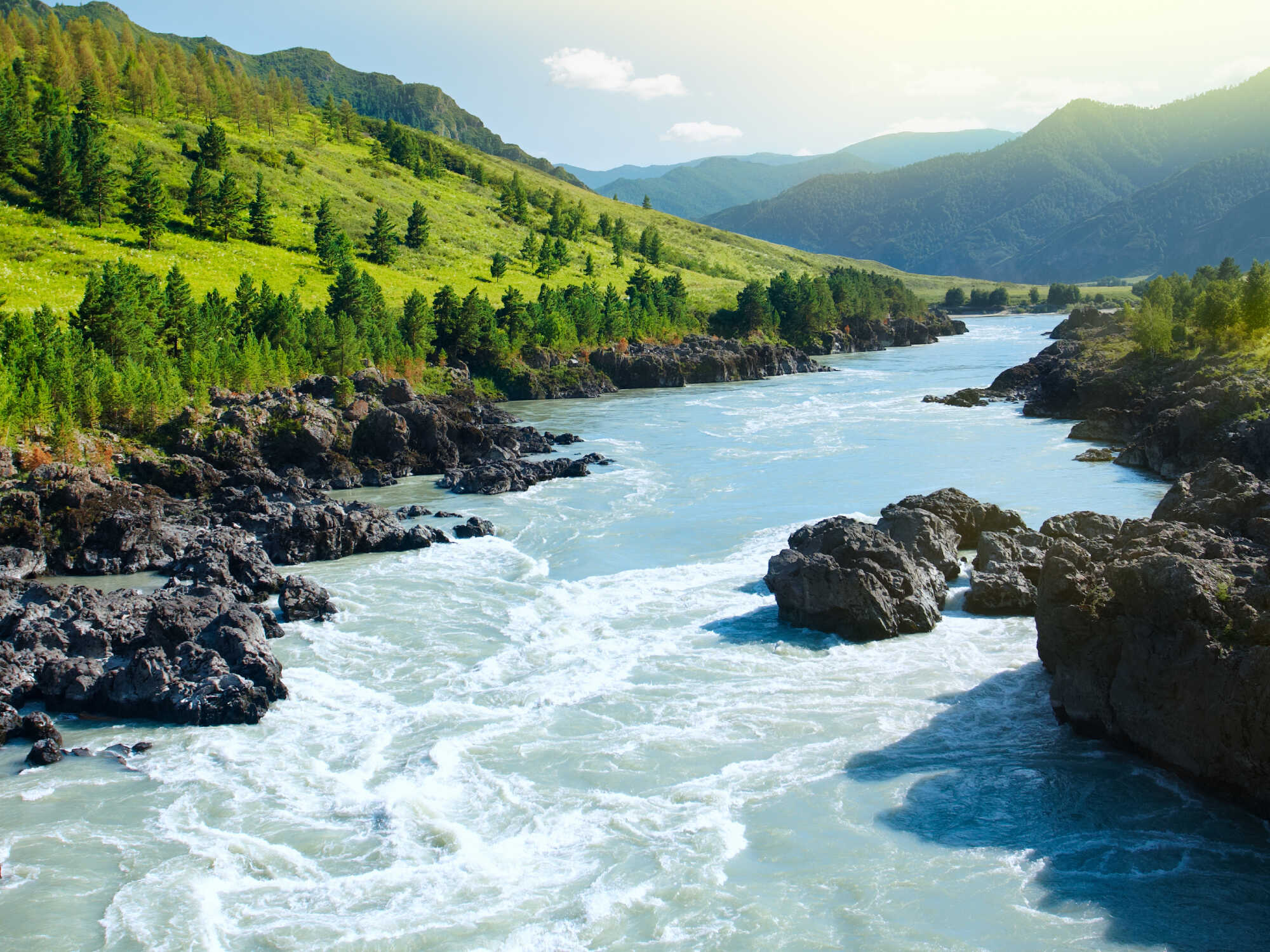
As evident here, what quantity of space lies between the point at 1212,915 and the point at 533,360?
7607 centimetres

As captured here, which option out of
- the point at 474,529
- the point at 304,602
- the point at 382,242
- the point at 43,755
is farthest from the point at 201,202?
the point at 43,755

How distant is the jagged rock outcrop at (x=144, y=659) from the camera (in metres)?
20.1

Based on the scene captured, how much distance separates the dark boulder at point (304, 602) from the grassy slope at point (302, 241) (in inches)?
1629

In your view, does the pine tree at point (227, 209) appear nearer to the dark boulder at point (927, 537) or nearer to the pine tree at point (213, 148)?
the pine tree at point (213, 148)

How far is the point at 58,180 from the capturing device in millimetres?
79250

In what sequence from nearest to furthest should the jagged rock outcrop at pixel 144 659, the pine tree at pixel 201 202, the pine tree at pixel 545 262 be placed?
1. the jagged rock outcrop at pixel 144 659
2. the pine tree at pixel 201 202
3. the pine tree at pixel 545 262

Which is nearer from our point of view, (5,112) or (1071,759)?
(1071,759)

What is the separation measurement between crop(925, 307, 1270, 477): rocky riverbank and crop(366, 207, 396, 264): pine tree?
58.9 meters

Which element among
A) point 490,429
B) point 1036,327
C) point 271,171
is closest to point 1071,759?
point 490,429

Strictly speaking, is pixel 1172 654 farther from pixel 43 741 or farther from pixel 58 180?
pixel 58 180

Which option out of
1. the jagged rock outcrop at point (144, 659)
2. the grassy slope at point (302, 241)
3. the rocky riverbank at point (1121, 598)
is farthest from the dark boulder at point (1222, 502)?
the grassy slope at point (302, 241)

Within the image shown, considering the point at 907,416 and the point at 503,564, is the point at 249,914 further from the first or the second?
the point at 907,416

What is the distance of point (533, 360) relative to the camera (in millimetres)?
85312

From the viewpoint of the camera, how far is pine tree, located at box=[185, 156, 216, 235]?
295ft
